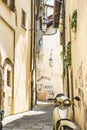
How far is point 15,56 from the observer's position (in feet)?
53.4

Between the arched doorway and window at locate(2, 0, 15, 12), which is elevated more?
window at locate(2, 0, 15, 12)

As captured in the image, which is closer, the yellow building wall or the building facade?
the yellow building wall

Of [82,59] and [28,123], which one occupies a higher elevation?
[82,59]

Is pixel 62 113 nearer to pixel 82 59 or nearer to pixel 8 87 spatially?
pixel 82 59

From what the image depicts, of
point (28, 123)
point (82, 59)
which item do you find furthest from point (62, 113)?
point (28, 123)

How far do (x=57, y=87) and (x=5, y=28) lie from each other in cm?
2419

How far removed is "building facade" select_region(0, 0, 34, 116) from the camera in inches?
570

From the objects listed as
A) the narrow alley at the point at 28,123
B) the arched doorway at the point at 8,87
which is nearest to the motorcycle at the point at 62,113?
the narrow alley at the point at 28,123

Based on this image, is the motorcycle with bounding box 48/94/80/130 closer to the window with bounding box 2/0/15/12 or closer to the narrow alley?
the narrow alley

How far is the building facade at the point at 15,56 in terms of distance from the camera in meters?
14.5

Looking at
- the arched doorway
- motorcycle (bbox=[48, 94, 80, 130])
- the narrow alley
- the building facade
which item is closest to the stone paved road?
the narrow alley

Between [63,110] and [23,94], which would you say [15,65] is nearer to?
[23,94]

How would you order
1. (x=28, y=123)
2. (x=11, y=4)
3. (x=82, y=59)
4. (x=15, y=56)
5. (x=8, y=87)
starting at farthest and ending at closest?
(x=15, y=56) → (x=11, y=4) → (x=8, y=87) → (x=28, y=123) → (x=82, y=59)

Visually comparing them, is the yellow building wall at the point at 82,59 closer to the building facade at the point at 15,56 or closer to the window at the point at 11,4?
the building facade at the point at 15,56
